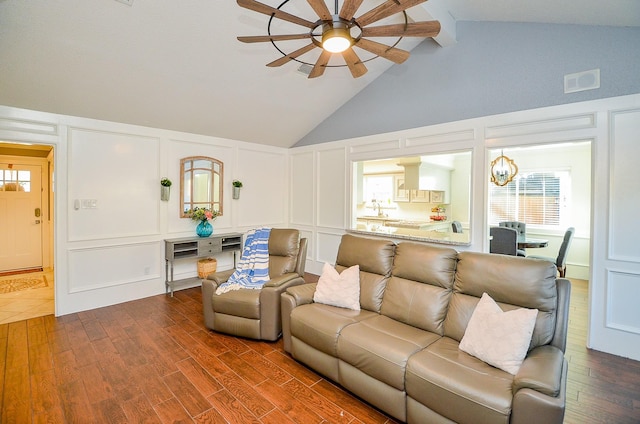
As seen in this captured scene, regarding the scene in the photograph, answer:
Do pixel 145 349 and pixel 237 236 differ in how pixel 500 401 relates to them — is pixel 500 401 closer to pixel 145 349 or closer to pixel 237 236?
pixel 145 349

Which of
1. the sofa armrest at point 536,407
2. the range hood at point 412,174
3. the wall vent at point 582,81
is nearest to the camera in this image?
the sofa armrest at point 536,407

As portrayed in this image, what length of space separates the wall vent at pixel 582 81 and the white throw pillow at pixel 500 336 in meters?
2.56

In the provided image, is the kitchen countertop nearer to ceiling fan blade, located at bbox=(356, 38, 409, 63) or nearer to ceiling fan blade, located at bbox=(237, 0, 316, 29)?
ceiling fan blade, located at bbox=(356, 38, 409, 63)

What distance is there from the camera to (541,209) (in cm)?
611

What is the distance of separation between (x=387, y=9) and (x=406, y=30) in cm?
28

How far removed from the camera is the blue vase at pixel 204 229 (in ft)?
16.0

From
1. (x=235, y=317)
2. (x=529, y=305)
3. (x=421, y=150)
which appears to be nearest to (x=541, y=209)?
(x=421, y=150)

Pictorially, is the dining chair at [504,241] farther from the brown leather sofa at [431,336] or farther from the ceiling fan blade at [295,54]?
the ceiling fan blade at [295,54]

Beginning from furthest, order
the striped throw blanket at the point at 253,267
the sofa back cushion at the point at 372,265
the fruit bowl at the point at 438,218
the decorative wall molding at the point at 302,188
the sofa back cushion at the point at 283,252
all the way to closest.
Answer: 1. the fruit bowl at the point at 438,218
2. the decorative wall molding at the point at 302,188
3. the sofa back cushion at the point at 283,252
4. the striped throw blanket at the point at 253,267
5. the sofa back cushion at the point at 372,265

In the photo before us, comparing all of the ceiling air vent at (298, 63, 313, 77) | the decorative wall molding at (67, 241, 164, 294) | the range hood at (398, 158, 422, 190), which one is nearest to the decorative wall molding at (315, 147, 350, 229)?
the ceiling air vent at (298, 63, 313, 77)

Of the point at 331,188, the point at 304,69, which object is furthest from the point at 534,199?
the point at 304,69

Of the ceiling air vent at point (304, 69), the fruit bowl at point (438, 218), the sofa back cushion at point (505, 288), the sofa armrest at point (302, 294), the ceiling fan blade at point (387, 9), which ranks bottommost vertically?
the sofa armrest at point (302, 294)

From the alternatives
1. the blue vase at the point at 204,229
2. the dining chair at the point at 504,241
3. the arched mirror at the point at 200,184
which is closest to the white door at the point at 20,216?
the arched mirror at the point at 200,184

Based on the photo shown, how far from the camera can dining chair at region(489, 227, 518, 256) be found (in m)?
4.45
